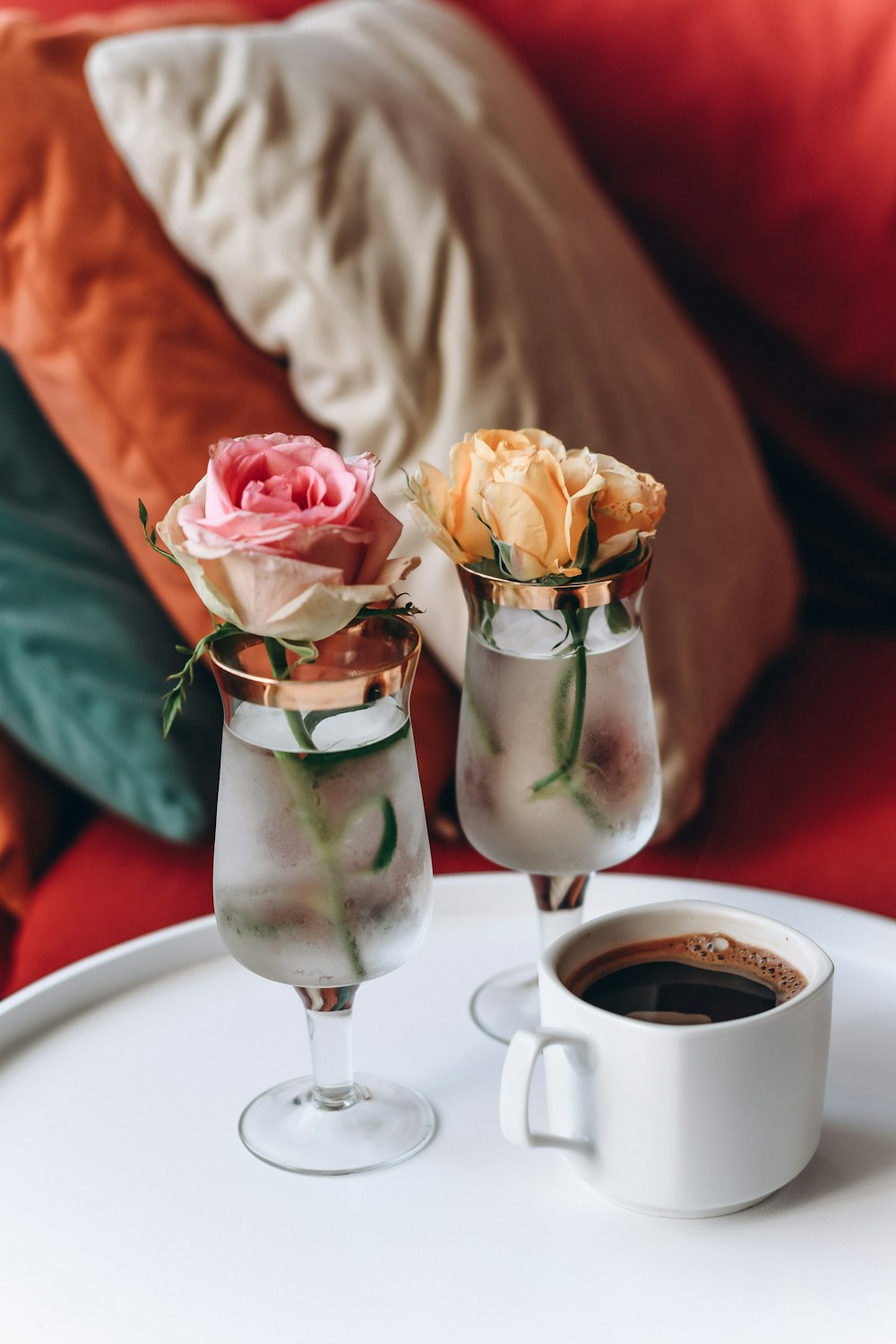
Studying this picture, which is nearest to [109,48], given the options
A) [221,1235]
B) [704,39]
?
[704,39]

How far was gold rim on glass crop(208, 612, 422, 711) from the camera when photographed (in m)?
0.48

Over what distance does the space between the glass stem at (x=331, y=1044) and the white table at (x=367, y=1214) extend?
39mm

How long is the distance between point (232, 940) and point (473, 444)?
201mm

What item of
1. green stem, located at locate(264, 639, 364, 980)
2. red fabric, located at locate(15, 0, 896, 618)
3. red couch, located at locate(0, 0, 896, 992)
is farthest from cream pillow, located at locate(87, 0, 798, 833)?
green stem, located at locate(264, 639, 364, 980)

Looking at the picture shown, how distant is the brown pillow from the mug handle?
446 millimetres

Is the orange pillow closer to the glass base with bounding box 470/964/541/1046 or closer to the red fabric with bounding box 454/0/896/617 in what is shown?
the glass base with bounding box 470/964/541/1046

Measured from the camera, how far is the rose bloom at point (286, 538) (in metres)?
0.45

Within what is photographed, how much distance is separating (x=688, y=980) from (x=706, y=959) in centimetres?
1

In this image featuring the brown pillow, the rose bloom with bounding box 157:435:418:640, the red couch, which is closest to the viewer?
the rose bloom with bounding box 157:435:418:640

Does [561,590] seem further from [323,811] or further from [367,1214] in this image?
[367,1214]

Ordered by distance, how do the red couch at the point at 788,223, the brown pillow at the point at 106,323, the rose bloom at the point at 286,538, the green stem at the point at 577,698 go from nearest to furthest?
the rose bloom at the point at 286,538, the green stem at the point at 577,698, the brown pillow at the point at 106,323, the red couch at the point at 788,223

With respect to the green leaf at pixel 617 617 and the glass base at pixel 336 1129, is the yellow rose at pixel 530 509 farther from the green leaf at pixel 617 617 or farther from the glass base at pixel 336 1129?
the glass base at pixel 336 1129

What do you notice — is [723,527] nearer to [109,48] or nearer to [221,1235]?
[109,48]

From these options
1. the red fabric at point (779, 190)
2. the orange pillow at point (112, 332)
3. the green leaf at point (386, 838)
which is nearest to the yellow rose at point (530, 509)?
the green leaf at point (386, 838)
